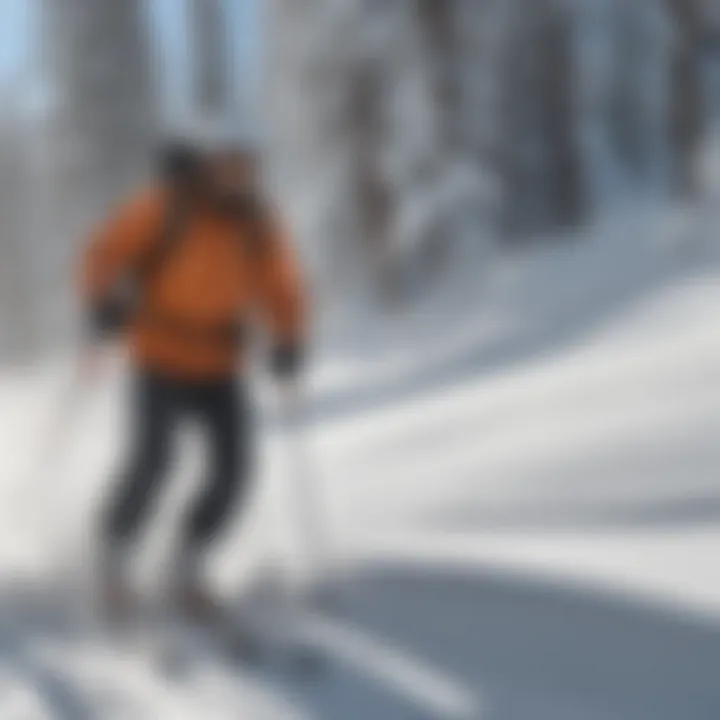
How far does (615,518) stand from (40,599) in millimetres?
2221

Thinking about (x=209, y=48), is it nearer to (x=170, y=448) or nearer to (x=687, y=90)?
(x=687, y=90)

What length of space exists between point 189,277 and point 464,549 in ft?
4.94

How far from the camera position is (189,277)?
411 cm

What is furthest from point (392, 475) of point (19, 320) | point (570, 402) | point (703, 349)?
point (19, 320)

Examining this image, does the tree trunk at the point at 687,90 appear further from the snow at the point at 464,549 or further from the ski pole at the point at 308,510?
the ski pole at the point at 308,510

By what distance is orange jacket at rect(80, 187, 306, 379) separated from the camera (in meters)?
4.07

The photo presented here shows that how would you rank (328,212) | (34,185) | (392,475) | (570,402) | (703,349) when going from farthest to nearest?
(34,185), (328,212), (703,349), (570,402), (392,475)

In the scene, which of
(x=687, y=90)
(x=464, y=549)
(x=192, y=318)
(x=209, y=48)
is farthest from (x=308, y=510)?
(x=687, y=90)

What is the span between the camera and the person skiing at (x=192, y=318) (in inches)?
160

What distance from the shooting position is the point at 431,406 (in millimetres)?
8383

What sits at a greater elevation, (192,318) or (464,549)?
(464,549)

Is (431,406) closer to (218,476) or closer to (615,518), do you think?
(615,518)

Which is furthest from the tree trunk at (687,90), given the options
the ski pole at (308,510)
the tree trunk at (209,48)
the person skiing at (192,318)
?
the person skiing at (192,318)

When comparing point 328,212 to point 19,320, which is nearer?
point 328,212
